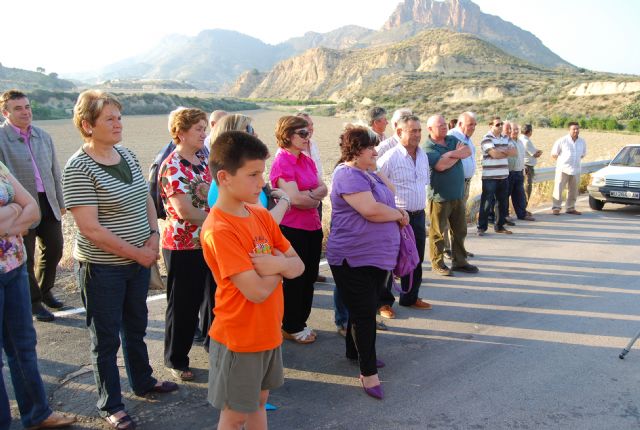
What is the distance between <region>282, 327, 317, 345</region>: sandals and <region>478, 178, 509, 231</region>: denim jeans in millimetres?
5127

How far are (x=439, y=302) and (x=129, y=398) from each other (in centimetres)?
348

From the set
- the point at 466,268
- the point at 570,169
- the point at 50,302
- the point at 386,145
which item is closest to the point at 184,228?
the point at 50,302

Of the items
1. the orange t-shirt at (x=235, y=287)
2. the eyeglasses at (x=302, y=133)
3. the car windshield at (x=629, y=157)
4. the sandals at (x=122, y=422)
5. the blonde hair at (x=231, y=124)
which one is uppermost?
the blonde hair at (x=231, y=124)

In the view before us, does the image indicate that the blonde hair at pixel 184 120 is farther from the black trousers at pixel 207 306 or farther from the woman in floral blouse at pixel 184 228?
the black trousers at pixel 207 306

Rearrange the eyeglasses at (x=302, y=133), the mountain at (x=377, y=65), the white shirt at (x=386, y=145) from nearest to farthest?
the eyeglasses at (x=302, y=133) → the white shirt at (x=386, y=145) → the mountain at (x=377, y=65)

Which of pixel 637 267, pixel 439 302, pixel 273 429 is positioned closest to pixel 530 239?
pixel 637 267

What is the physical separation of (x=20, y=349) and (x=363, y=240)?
7.94ft

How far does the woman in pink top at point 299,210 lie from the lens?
15.3 ft

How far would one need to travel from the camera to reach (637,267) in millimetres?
7473

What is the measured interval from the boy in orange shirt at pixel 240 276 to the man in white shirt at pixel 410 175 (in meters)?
2.98

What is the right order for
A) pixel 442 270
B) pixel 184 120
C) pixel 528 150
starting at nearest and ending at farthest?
pixel 184 120
pixel 442 270
pixel 528 150

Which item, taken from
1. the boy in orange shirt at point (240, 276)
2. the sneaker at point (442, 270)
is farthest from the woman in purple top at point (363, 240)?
the sneaker at point (442, 270)

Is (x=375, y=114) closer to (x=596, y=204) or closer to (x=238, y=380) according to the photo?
(x=238, y=380)

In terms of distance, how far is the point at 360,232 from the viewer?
417 cm
